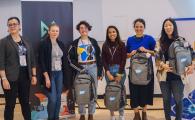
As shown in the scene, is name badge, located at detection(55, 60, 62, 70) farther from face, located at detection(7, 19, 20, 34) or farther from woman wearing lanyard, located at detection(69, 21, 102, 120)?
face, located at detection(7, 19, 20, 34)

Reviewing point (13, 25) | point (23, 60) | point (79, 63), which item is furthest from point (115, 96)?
point (13, 25)

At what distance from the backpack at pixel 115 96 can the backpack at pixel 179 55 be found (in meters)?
0.85

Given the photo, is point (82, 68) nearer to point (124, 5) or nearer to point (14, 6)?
point (124, 5)

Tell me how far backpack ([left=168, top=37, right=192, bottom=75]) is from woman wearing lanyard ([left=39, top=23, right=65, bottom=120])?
4.91 ft

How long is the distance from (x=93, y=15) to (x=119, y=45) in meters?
1.88

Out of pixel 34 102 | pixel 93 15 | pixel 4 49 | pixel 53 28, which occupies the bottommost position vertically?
pixel 34 102

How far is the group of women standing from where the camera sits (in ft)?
12.7

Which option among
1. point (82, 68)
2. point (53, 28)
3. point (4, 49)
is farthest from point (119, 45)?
point (4, 49)

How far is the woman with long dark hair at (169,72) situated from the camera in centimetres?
388

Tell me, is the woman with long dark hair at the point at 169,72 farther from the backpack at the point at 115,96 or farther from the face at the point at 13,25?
the face at the point at 13,25

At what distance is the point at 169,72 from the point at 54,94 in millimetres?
1589

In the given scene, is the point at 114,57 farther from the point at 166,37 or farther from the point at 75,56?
the point at 166,37

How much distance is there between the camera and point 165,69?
12.7ft

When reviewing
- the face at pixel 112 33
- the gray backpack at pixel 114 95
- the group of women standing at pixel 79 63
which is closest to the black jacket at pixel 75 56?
the group of women standing at pixel 79 63
